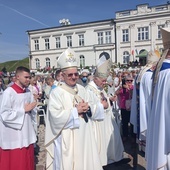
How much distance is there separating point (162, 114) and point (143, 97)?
93.3 inches

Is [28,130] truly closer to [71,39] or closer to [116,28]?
[116,28]

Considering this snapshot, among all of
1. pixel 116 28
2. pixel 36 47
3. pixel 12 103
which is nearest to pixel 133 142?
pixel 12 103

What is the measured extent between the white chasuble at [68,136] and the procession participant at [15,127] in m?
0.58

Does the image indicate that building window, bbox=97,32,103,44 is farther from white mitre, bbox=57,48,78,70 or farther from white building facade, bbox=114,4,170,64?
white mitre, bbox=57,48,78,70

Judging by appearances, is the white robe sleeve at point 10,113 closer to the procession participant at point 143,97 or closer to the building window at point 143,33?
the procession participant at point 143,97

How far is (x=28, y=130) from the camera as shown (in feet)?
12.4

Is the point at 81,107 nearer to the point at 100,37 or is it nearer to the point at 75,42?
the point at 100,37

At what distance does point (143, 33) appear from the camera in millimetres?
35969

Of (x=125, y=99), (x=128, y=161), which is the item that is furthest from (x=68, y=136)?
(x=125, y=99)

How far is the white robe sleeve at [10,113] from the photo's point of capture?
137 inches

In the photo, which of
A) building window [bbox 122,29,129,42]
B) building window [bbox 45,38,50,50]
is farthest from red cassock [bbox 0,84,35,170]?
building window [bbox 45,38,50,50]

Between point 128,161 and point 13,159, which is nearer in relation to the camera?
point 13,159

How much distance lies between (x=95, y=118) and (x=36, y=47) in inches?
1772

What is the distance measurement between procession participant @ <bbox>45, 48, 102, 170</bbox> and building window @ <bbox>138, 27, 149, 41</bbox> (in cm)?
3461
